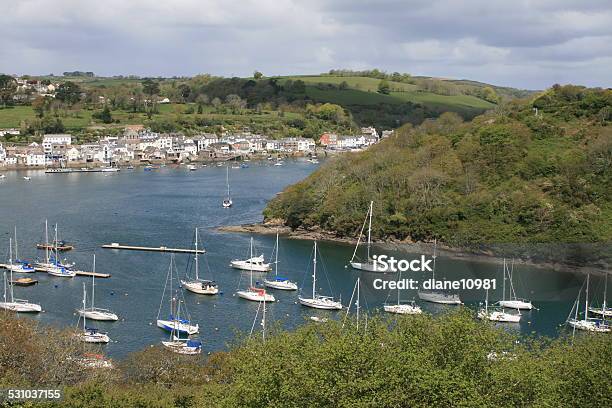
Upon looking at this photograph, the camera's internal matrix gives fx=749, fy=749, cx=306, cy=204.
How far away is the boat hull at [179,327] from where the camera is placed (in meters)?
22.2

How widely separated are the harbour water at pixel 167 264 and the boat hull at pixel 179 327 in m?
0.26

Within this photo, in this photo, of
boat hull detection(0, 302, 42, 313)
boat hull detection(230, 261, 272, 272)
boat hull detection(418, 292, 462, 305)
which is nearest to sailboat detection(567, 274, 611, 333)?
boat hull detection(418, 292, 462, 305)

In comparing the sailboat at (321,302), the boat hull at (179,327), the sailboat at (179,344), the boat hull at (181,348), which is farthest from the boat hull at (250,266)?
the boat hull at (181,348)

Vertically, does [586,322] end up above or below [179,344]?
above

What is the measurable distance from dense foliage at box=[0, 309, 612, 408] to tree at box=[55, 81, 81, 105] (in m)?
76.6

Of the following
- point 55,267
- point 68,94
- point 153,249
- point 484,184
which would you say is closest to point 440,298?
point 484,184

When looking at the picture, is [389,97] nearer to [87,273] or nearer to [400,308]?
[87,273]

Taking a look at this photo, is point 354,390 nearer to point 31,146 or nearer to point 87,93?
point 31,146

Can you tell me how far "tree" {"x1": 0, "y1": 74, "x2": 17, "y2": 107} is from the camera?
279ft

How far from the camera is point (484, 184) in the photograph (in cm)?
3716

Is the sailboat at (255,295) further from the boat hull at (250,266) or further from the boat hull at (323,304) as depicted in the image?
the boat hull at (250,266)

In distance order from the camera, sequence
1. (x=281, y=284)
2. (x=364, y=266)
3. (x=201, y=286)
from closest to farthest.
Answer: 1. (x=201, y=286)
2. (x=281, y=284)
3. (x=364, y=266)

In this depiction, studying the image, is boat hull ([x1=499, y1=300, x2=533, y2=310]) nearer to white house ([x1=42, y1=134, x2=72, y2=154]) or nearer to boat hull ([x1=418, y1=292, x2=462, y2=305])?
boat hull ([x1=418, y1=292, x2=462, y2=305])

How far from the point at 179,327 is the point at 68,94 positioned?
71937 mm
